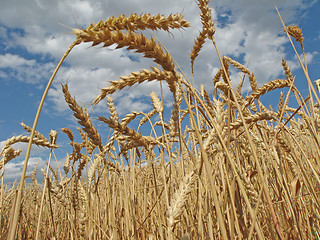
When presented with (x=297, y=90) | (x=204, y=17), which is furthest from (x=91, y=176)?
(x=297, y=90)

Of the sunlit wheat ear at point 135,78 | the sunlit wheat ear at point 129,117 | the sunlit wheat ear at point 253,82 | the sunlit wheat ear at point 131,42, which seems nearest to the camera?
the sunlit wheat ear at point 131,42

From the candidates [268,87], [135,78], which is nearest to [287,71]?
[268,87]

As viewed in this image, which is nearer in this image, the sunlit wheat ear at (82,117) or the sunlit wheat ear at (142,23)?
the sunlit wheat ear at (142,23)

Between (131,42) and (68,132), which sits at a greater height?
(68,132)

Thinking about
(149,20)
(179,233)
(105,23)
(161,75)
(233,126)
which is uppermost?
(149,20)

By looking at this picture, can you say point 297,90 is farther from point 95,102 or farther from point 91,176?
point 91,176

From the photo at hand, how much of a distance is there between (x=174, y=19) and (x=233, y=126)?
0.68m

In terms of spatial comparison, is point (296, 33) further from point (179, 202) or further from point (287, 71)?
point (179, 202)

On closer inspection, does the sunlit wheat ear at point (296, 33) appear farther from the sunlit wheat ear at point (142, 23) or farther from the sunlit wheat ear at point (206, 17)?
the sunlit wheat ear at point (142, 23)

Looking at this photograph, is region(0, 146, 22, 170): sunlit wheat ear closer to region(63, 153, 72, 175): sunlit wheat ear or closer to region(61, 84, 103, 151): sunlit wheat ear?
region(63, 153, 72, 175): sunlit wheat ear

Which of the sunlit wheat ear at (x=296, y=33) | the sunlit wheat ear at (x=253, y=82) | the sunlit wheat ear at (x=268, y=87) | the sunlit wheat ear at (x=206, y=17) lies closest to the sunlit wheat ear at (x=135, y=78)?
the sunlit wheat ear at (x=206, y=17)

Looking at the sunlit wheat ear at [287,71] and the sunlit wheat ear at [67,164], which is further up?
the sunlit wheat ear at [287,71]

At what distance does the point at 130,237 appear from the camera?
1.93 meters

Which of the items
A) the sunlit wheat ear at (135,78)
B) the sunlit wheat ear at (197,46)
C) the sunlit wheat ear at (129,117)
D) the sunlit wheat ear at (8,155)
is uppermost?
the sunlit wheat ear at (197,46)
